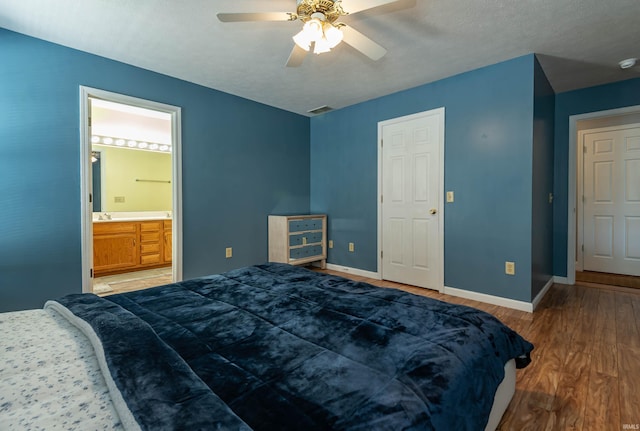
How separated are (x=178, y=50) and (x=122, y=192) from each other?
2.97 meters

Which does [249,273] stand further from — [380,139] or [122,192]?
[122,192]

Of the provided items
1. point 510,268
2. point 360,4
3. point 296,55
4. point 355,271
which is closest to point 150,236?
point 355,271

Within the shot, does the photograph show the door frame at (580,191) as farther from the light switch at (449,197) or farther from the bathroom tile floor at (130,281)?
the bathroom tile floor at (130,281)

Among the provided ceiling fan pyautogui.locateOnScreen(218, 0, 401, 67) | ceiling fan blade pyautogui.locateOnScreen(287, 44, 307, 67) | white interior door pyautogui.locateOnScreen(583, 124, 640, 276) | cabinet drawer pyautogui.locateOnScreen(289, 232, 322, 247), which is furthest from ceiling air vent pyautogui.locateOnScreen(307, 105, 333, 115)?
white interior door pyautogui.locateOnScreen(583, 124, 640, 276)

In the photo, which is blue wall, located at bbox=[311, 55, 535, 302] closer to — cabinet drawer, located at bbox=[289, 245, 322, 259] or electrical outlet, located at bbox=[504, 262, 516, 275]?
electrical outlet, located at bbox=[504, 262, 516, 275]

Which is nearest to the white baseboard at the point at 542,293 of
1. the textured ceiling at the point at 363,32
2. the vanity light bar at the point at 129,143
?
the textured ceiling at the point at 363,32

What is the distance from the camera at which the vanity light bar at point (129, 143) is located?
175 inches

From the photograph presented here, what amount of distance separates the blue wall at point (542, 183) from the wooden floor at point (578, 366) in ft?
1.30

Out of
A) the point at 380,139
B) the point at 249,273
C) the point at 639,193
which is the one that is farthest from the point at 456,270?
the point at 639,193

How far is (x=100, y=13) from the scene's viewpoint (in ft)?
7.17

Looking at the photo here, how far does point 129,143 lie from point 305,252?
3346mm

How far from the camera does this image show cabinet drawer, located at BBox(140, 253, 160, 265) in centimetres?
448

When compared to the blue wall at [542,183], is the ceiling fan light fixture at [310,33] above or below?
above

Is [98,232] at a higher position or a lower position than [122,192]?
lower
